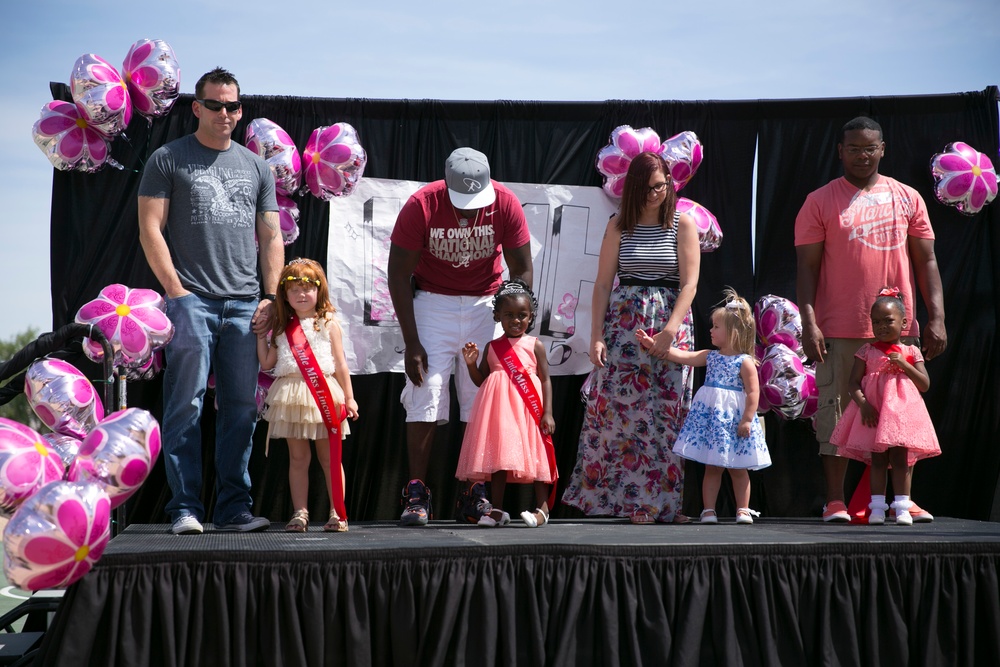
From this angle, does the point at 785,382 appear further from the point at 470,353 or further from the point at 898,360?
the point at 470,353

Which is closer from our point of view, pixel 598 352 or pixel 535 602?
pixel 535 602

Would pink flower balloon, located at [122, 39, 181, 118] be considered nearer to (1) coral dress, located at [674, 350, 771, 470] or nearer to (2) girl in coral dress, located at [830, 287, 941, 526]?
(1) coral dress, located at [674, 350, 771, 470]

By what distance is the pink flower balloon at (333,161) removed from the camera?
4.84 metres

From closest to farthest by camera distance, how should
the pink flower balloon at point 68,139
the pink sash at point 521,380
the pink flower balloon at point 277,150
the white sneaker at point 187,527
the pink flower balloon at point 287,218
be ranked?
the white sneaker at point 187,527
the pink sash at point 521,380
the pink flower balloon at point 68,139
the pink flower balloon at point 277,150
the pink flower balloon at point 287,218

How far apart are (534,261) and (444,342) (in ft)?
3.31

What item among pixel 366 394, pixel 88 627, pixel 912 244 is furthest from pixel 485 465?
pixel 912 244

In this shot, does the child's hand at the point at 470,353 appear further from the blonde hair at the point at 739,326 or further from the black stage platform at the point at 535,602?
the blonde hair at the point at 739,326

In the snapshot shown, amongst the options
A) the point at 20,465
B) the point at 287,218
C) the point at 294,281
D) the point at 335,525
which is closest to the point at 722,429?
the point at 335,525

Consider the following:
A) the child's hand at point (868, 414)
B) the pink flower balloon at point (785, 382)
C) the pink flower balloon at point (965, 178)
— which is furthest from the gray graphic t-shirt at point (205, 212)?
the pink flower balloon at point (965, 178)

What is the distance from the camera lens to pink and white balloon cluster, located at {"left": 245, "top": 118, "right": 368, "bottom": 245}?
188 inches

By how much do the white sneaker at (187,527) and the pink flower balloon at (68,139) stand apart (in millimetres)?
2042

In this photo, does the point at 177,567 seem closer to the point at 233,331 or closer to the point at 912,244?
the point at 233,331

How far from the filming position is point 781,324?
4918mm

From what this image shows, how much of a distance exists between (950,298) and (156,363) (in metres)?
4.07
